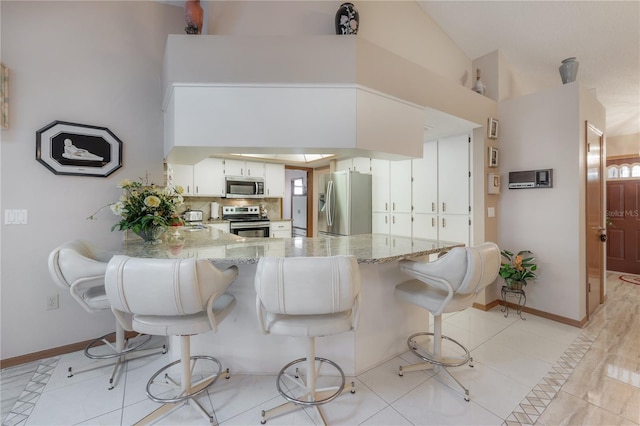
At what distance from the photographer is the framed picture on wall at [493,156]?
125 inches

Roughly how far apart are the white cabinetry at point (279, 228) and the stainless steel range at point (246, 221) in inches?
4.3

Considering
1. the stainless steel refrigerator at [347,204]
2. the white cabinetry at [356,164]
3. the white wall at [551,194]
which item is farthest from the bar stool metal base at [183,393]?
the white cabinetry at [356,164]

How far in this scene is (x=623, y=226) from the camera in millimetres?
4754

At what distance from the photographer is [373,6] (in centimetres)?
254

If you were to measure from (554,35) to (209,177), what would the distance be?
479 centimetres

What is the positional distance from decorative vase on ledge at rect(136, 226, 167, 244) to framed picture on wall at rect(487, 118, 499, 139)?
11.8 ft

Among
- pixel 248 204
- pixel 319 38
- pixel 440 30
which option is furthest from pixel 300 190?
pixel 319 38

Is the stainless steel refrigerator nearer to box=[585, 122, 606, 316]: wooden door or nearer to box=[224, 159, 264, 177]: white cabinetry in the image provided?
Result: box=[224, 159, 264, 177]: white cabinetry

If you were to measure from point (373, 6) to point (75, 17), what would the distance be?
8.54 feet

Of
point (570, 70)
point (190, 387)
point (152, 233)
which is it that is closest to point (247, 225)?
point (152, 233)

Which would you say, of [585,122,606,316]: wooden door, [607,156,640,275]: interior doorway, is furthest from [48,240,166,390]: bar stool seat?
[607,156,640,275]: interior doorway

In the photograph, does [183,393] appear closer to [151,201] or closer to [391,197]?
[151,201]

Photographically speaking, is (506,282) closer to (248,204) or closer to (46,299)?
(248,204)

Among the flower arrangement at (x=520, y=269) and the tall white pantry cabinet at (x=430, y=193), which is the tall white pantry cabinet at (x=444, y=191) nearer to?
the tall white pantry cabinet at (x=430, y=193)
